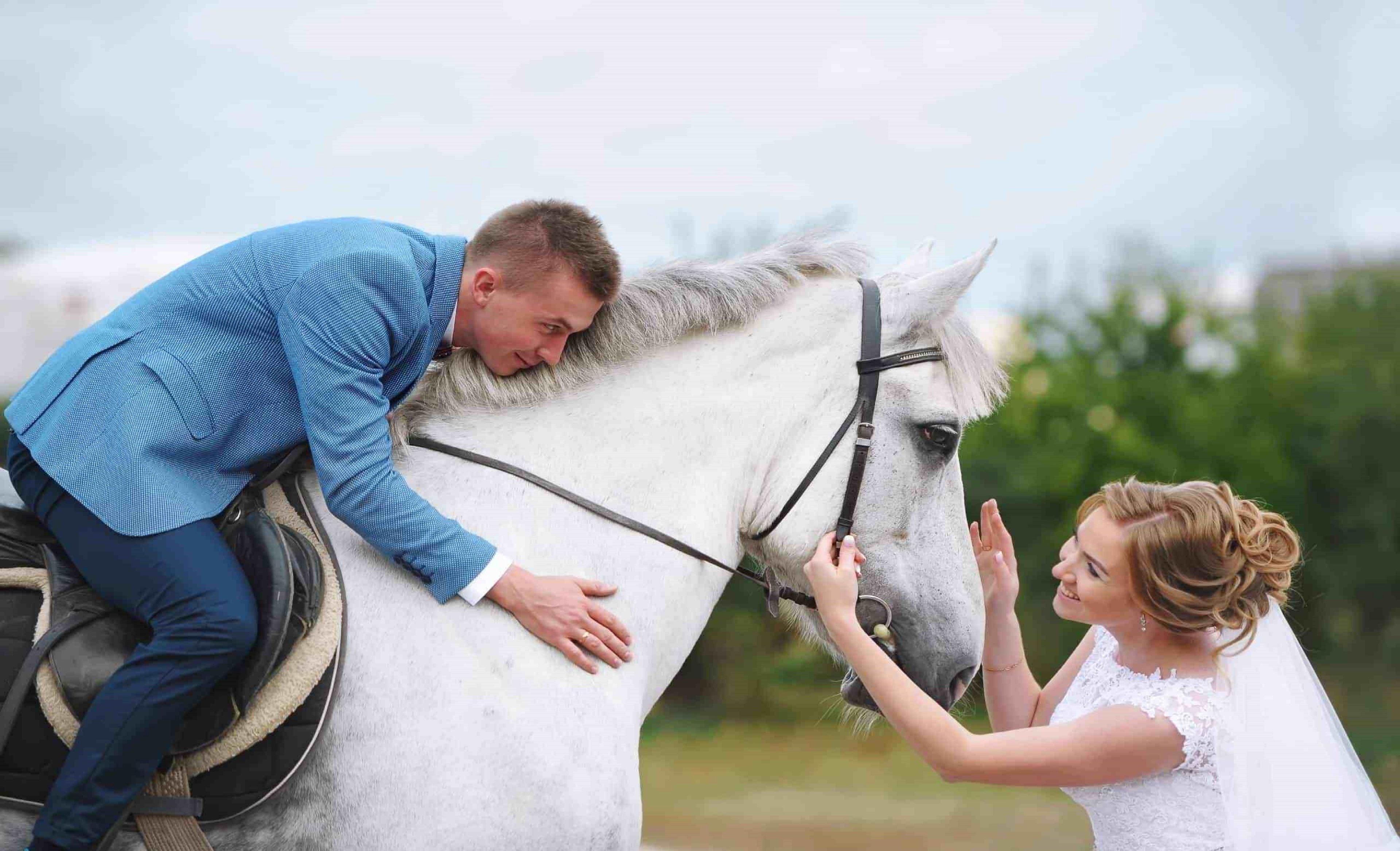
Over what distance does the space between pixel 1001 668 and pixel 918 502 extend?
83 centimetres

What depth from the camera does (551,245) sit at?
2.55 m

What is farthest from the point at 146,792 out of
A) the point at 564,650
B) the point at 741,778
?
the point at 741,778

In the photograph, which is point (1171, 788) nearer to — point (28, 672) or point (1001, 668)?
point (1001, 668)

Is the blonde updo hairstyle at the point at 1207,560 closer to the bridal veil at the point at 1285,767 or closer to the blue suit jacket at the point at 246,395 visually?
the bridal veil at the point at 1285,767

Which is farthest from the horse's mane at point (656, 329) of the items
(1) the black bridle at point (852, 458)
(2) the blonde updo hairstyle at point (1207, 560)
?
(2) the blonde updo hairstyle at point (1207, 560)

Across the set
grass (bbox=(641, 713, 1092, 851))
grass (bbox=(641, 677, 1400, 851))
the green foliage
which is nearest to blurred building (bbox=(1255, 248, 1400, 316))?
the green foliage

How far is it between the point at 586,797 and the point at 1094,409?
18551 mm

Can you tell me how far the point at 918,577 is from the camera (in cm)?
285

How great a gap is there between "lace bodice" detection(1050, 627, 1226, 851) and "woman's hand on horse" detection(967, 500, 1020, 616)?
561 millimetres

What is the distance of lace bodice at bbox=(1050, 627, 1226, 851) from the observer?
261 cm

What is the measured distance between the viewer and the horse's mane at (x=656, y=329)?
2775mm

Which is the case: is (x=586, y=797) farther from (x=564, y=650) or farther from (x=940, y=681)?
(x=940, y=681)

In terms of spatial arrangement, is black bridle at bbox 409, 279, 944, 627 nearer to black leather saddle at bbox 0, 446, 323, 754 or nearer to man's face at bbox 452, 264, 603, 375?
man's face at bbox 452, 264, 603, 375

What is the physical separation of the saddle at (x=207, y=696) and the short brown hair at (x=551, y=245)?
0.87 metres
